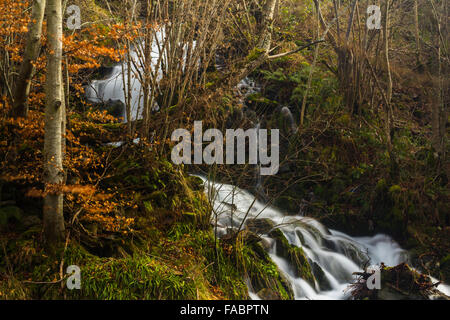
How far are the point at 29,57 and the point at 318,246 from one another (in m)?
6.03

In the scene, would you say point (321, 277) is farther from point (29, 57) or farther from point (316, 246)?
point (29, 57)

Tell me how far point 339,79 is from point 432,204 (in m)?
4.28

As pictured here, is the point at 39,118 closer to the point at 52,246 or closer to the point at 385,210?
the point at 52,246

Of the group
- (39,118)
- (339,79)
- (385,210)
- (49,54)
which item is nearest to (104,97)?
(39,118)

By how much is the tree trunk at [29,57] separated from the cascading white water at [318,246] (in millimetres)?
3178

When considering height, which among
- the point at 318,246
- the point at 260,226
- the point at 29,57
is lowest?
the point at 318,246

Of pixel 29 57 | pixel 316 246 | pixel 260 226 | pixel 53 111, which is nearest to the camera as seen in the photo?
pixel 53 111

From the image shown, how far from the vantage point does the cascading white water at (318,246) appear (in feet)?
20.9

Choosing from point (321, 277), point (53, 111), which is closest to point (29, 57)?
point (53, 111)

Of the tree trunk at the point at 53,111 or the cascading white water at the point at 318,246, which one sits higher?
the tree trunk at the point at 53,111

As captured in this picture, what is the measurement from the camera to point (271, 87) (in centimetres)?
1089

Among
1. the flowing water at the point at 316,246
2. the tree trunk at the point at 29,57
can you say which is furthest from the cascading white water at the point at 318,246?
the tree trunk at the point at 29,57

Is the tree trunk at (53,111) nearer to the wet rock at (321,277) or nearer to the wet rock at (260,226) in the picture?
the wet rock at (260,226)

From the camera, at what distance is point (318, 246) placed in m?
7.41
